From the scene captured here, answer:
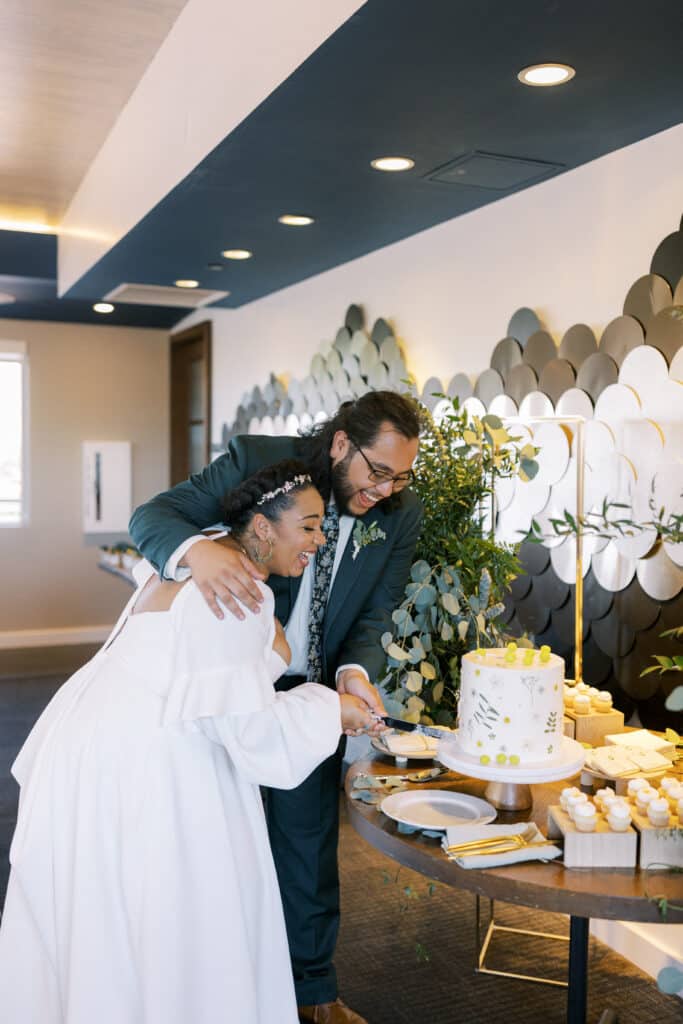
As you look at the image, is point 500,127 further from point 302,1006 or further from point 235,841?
point 302,1006

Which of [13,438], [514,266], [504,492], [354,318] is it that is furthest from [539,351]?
[13,438]

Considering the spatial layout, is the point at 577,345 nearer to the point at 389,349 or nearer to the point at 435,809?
the point at 389,349

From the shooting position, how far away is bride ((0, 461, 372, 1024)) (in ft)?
5.85

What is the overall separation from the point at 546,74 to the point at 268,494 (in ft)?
4.16

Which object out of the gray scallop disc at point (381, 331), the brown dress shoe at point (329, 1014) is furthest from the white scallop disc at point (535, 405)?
the brown dress shoe at point (329, 1014)

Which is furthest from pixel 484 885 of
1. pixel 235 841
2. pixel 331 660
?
pixel 331 660

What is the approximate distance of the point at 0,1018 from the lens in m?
1.86

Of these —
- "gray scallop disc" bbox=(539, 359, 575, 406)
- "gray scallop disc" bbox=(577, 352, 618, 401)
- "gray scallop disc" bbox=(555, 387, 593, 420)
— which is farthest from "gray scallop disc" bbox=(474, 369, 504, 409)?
"gray scallop disc" bbox=(577, 352, 618, 401)

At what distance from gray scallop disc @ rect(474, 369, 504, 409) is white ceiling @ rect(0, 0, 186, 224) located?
5.35ft

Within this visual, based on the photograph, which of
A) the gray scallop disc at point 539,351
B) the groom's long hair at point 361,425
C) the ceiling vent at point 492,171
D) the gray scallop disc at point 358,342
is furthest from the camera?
the gray scallop disc at point 358,342

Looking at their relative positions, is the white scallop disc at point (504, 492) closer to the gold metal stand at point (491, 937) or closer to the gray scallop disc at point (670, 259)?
the gray scallop disc at point (670, 259)

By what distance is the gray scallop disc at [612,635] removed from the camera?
2.94 meters

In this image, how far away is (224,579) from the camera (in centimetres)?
178

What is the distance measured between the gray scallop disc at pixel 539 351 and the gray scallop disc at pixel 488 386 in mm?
176
